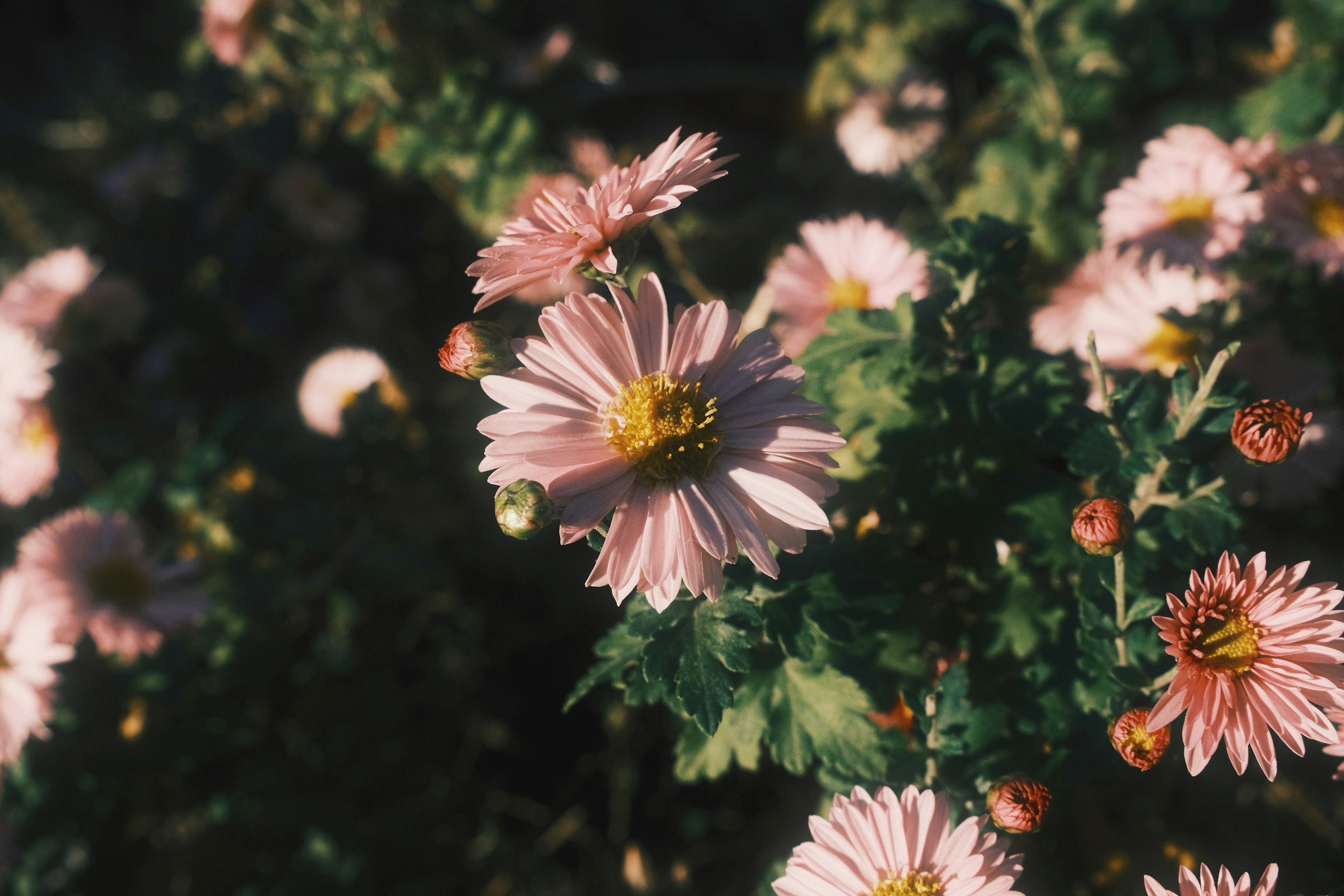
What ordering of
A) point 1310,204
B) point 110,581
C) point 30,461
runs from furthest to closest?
point 30,461, point 110,581, point 1310,204

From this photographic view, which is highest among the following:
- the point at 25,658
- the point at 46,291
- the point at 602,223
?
the point at 46,291

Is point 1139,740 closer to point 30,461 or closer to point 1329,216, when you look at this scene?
point 1329,216

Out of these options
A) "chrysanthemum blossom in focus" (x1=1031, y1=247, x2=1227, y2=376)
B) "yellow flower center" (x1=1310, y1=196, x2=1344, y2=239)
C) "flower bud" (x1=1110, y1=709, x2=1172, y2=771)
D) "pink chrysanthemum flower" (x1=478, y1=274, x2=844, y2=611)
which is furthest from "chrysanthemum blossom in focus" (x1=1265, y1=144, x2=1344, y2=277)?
"pink chrysanthemum flower" (x1=478, y1=274, x2=844, y2=611)

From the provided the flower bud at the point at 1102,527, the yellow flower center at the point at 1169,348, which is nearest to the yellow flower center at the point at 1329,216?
the yellow flower center at the point at 1169,348

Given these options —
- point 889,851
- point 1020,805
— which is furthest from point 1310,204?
point 889,851

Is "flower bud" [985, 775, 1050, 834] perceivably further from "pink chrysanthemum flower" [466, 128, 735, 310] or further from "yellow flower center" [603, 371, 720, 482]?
"pink chrysanthemum flower" [466, 128, 735, 310]

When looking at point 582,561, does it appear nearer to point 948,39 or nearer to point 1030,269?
point 1030,269

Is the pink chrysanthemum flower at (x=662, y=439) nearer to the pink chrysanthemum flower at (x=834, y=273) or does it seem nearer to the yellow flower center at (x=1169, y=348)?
the pink chrysanthemum flower at (x=834, y=273)
